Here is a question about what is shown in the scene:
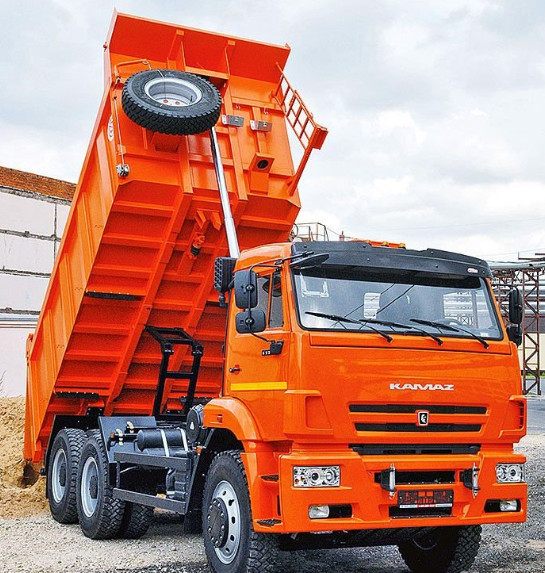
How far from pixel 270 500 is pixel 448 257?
88.6 inches

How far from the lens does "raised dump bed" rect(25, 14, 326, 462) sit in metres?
7.83

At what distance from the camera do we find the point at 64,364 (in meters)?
8.80

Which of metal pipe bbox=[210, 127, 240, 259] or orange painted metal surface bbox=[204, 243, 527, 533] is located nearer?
orange painted metal surface bbox=[204, 243, 527, 533]

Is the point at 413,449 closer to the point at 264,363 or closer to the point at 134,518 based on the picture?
the point at 264,363

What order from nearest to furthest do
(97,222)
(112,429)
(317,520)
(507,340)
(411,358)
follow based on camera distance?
(317,520) → (411,358) → (507,340) → (97,222) → (112,429)

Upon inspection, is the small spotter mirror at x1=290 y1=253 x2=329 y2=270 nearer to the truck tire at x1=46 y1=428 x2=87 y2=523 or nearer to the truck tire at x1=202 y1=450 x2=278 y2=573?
the truck tire at x1=202 y1=450 x2=278 y2=573

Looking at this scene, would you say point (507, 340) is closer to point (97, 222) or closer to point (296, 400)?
point (296, 400)

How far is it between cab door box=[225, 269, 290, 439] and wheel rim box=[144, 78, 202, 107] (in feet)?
7.52

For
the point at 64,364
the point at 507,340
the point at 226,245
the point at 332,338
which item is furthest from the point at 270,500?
the point at 64,364

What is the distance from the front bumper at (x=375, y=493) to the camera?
5.45 m

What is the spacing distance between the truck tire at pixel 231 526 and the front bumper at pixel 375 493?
0.78ft

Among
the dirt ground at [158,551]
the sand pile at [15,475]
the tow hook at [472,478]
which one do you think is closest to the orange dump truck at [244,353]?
the tow hook at [472,478]

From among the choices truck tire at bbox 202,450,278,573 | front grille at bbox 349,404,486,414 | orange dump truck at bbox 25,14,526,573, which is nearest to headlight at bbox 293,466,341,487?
orange dump truck at bbox 25,14,526,573

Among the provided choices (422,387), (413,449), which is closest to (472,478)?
(413,449)
